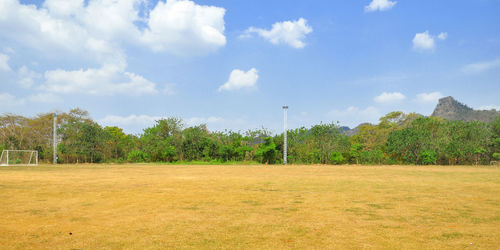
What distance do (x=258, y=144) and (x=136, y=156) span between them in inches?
440

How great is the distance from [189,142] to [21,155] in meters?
13.6

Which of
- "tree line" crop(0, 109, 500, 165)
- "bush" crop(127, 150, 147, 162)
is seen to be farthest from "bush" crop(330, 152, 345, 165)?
"bush" crop(127, 150, 147, 162)

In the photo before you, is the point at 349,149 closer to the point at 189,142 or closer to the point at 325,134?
the point at 325,134

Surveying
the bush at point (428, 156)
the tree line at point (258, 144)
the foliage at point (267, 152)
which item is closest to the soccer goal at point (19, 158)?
the tree line at point (258, 144)

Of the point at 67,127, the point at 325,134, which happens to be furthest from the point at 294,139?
the point at 67,127

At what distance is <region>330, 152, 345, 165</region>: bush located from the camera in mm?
24844

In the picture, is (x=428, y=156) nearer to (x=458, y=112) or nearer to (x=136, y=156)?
(x=136, y=156)

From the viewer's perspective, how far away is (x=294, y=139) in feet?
89.6

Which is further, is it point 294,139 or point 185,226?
point 294,139

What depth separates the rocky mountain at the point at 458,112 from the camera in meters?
55.2

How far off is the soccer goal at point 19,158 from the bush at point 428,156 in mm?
29744

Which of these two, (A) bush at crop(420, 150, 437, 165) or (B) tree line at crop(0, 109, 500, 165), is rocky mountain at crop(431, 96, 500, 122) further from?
(A) bush at crop(420, 150, 437, 165)

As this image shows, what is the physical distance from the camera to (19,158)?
25359mm

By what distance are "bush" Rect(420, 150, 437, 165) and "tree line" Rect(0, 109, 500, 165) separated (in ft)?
0.22
